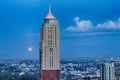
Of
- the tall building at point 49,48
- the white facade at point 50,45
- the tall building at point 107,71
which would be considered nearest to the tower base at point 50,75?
the tall building at point 49,48

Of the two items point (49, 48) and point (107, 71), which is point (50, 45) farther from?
point (107, 71)

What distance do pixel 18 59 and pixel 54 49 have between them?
1.80 m

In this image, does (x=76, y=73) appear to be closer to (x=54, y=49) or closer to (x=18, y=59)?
(x=54, y=49)

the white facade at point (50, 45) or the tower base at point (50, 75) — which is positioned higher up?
the white facade at point (50, 45)

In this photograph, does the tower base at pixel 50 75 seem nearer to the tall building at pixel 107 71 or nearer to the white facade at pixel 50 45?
the white facade at pixel 50 45

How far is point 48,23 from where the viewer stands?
10.3m

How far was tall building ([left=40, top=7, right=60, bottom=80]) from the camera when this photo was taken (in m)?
9.89

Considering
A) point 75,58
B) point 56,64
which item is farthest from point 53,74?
point 75,58

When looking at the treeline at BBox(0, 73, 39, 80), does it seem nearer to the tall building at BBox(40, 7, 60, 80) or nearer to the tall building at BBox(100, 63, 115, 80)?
the tall building at BBox(40, 7, 60, 80)

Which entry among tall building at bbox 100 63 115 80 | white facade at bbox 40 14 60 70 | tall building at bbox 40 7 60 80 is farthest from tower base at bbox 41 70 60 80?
tall building at bbox 100 63 115 80

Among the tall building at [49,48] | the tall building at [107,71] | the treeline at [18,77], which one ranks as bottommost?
the treeline at [18,77]

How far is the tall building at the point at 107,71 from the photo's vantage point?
9.44 metres

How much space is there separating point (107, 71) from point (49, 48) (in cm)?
154

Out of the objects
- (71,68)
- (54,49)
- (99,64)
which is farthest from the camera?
(71,68)
